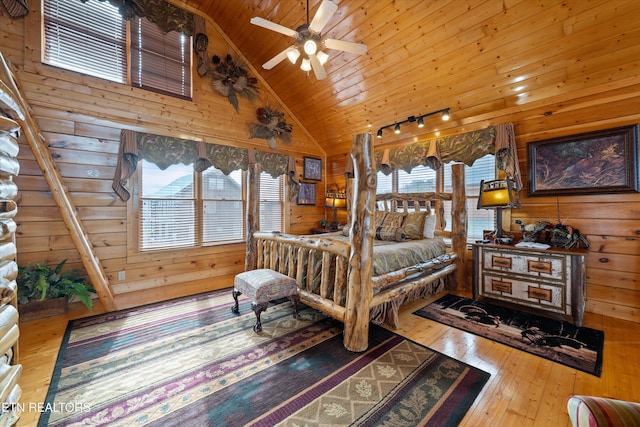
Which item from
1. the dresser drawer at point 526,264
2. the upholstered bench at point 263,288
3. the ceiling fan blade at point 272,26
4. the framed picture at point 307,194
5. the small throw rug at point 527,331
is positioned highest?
the ceiling fan blade at point 272,26

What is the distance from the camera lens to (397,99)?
412 cm

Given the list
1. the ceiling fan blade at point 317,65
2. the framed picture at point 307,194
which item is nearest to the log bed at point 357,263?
the ceiling fan blade at point 317,65

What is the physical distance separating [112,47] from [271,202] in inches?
130

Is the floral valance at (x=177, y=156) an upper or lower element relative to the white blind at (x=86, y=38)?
lower

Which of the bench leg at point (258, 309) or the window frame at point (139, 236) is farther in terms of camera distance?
the window frame at point (139, 236)

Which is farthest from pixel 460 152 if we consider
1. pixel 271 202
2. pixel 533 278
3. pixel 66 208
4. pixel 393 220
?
→ pixel 66 208

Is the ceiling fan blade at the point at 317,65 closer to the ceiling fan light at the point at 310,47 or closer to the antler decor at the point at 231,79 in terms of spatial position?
the ceiling fan light at the point at 310,47

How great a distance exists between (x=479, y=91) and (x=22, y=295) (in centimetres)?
598

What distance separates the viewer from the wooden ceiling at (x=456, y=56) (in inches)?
100

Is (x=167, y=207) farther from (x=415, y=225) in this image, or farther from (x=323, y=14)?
(x=415, y=225)

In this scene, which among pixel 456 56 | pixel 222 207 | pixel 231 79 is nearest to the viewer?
pixel 456 56

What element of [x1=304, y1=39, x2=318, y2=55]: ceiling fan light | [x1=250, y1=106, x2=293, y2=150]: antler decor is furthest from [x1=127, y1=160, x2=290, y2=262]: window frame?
[x1=304, y1=39, x2=318, y2=55]: ceiling fan light

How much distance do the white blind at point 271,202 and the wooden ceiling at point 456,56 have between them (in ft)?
5.78

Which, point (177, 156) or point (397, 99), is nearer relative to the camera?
point (177, 156)
